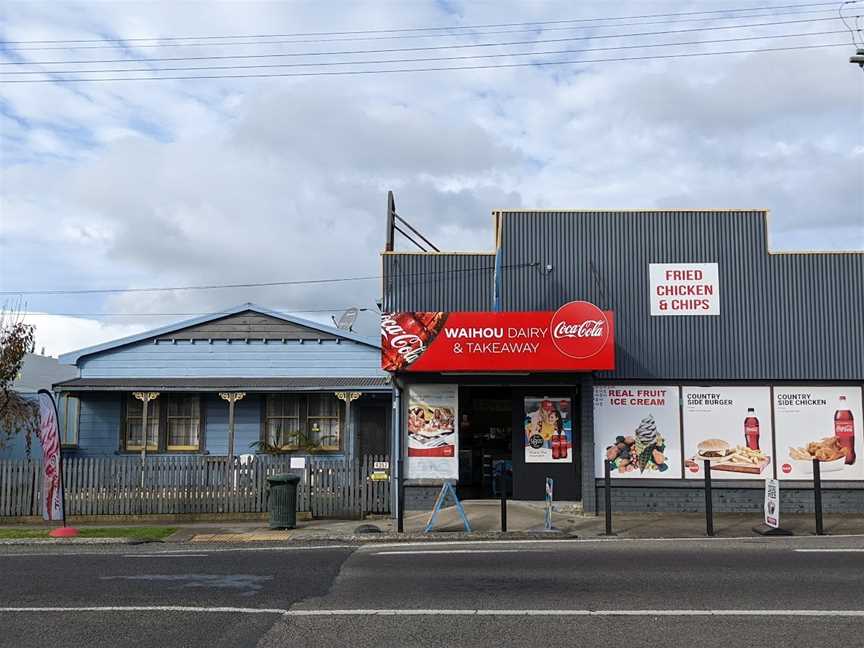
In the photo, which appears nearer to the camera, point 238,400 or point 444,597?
point 444,597

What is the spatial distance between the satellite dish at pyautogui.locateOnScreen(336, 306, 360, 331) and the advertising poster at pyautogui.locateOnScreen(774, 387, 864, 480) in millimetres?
12185

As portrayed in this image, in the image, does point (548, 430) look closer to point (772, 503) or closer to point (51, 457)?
point (772, 503)

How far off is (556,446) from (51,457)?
10133mm

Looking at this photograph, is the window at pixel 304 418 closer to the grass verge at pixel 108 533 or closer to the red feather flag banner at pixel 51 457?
the grass verge at pixel 108 533

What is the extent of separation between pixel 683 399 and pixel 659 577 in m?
8.67

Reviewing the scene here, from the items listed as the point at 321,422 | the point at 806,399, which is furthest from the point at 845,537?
the point at 321,422

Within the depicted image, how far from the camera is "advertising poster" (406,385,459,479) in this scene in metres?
18.5

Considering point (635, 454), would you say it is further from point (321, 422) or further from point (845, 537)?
point (321, 422)

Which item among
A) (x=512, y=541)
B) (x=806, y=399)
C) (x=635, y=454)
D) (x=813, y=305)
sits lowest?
(x=512, y=541)

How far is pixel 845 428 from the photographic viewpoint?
18.1 meters

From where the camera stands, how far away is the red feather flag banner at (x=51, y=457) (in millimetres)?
16609

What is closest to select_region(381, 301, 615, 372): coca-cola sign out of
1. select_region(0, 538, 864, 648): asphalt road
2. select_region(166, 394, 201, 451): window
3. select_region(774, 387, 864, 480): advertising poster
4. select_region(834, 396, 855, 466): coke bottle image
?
select_region(774, 387, 864, 480): advertising poster

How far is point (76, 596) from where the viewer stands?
945 cm

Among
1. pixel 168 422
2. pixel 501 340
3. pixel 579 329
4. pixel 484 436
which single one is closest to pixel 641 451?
pixel 579 329
